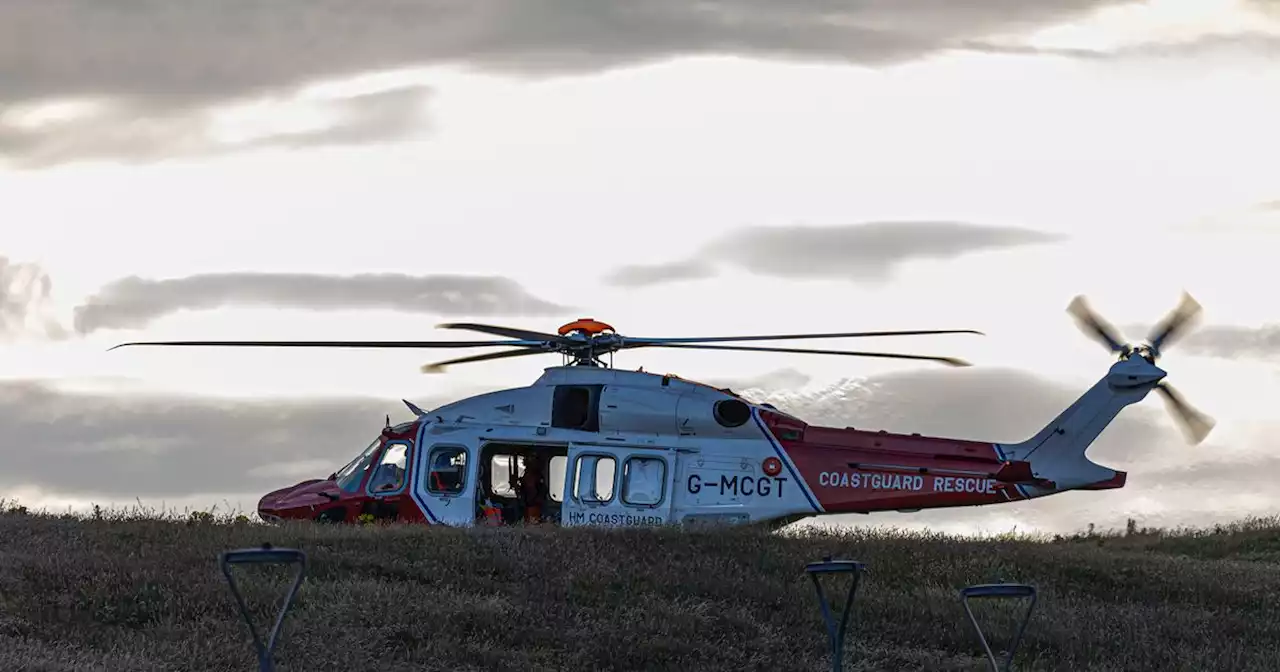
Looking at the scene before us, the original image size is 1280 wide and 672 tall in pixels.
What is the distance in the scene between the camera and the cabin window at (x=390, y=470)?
2462cm

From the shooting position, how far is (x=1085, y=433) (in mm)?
23938

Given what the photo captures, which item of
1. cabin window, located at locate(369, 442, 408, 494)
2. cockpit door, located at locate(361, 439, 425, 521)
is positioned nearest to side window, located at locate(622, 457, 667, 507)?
cockpit door, located at locate(361, 439, 425, 521)

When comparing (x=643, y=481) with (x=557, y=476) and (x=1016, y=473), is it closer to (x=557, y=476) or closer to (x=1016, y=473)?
(x=557, y=476)

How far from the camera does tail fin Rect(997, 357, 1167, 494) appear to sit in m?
23.7

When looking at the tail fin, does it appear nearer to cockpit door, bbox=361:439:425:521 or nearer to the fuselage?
the fuselage

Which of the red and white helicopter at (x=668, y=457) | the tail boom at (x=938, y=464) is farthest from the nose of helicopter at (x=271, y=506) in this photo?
the tail boom at (x=938, y=464)

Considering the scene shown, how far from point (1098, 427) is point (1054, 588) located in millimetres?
3590

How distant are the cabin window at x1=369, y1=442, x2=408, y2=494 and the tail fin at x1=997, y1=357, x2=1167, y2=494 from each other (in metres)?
9.11

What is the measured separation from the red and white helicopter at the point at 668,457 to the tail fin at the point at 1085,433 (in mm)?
21

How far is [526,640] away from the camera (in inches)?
681

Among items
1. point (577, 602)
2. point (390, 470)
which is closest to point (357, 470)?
point (390, 470)

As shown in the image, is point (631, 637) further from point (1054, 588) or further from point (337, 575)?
point (1054, 588)

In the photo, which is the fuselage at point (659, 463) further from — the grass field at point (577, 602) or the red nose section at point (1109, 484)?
the grass field at point (577, 602)

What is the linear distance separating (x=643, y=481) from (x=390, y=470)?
161 inches
